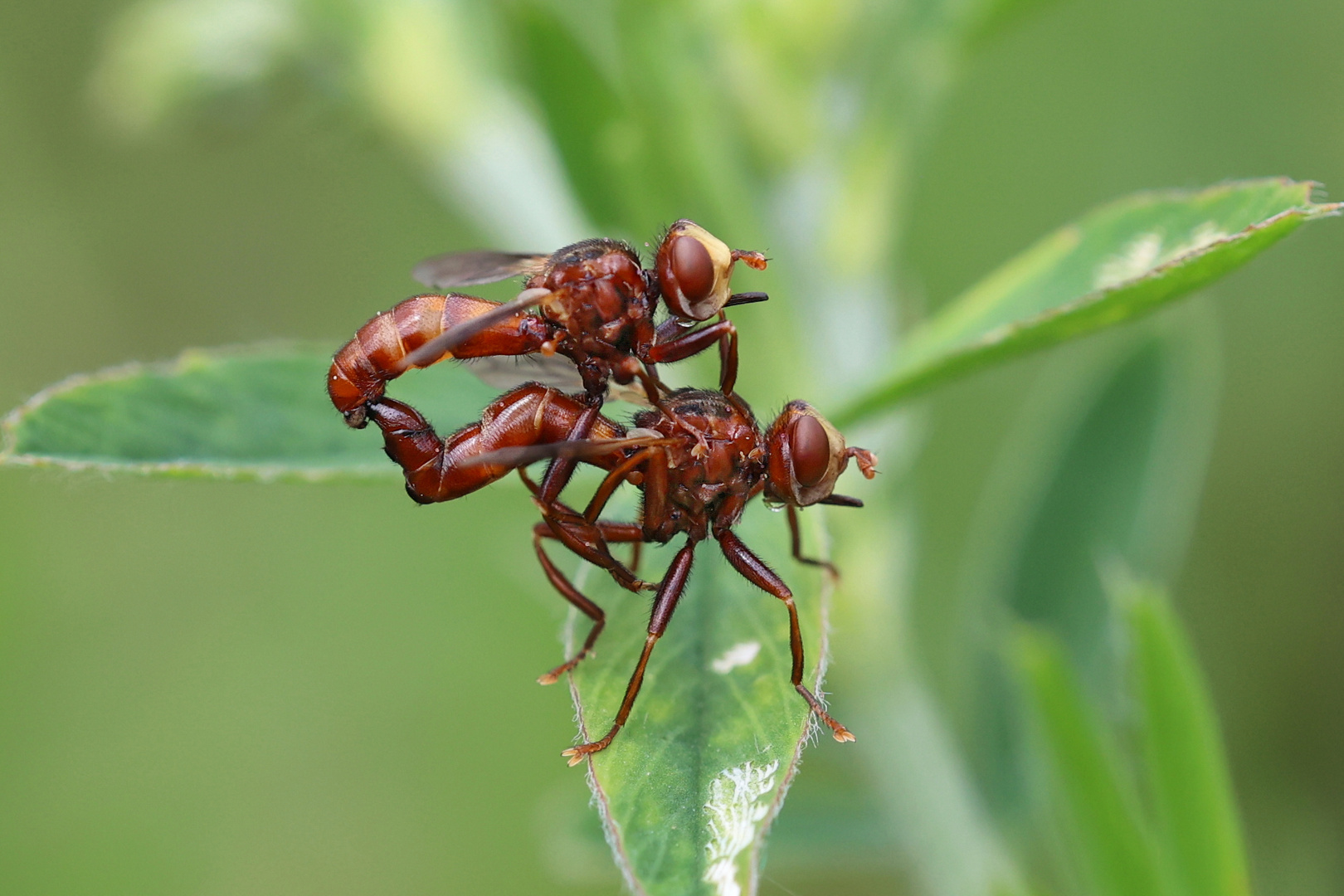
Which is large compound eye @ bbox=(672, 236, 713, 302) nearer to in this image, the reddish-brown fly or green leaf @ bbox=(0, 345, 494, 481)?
the reddish-brown fly

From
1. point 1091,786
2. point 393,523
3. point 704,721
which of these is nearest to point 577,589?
point 704,721

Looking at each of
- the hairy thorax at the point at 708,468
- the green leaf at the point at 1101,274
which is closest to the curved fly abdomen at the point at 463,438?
the hairy thorax at the point at 708,468

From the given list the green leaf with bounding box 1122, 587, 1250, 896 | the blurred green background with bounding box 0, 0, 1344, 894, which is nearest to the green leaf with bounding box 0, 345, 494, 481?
the blurred green background with bounding box 0, 0, 1344, 894

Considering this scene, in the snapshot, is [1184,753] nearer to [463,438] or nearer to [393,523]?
[463,438]

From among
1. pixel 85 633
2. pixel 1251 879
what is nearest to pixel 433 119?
pixel 1251 879

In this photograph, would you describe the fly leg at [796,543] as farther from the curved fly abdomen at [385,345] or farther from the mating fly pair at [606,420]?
the curved fly abdomen at [385,345]
